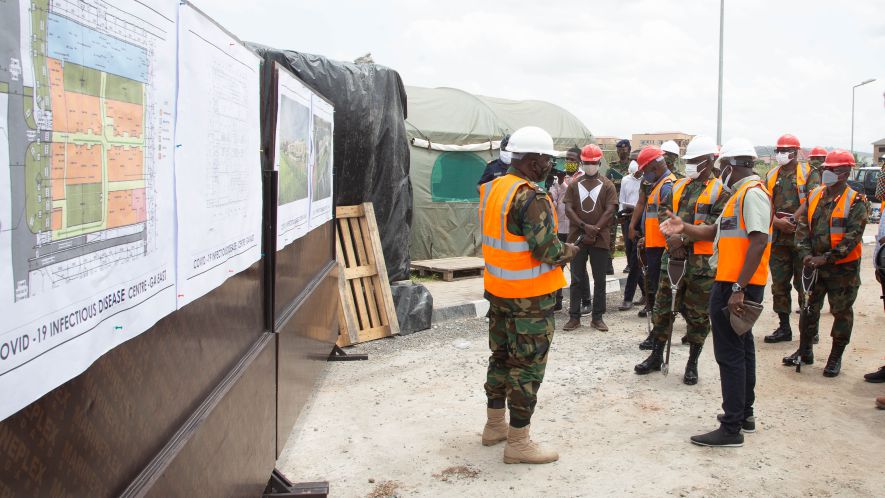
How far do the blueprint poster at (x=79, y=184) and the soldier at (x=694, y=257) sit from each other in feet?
15.2

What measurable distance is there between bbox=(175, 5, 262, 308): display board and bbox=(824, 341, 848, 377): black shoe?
206 inches

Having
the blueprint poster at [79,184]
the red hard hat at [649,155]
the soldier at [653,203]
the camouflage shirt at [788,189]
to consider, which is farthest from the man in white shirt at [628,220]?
the blueprint poster at [79,184]

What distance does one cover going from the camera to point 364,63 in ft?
28.4

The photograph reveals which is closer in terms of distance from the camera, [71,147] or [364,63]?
[71,147]

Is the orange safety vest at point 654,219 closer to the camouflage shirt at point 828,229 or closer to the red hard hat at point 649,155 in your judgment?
the red hard hat at point 649,155

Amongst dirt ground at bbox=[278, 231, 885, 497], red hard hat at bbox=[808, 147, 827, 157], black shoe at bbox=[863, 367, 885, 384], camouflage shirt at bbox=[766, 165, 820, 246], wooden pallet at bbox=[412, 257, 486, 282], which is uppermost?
red hard hat at bbox=[808, 147, 827, 157]

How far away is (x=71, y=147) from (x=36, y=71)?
20 centimetres

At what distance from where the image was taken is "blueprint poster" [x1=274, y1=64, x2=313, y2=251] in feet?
13.2

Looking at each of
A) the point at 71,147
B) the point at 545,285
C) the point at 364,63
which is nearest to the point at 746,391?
the point at 545,285

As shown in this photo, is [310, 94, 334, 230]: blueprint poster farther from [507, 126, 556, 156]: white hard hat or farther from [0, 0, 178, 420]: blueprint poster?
[0, 0, 178, 420]: blueprint poster

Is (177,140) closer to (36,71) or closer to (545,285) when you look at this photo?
(36,71)

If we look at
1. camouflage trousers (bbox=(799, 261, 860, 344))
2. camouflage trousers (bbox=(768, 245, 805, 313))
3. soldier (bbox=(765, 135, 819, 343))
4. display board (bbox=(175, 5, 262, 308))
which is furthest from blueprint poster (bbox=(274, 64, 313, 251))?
camouflage trousers (bbox=(768, 245, 805, 313))

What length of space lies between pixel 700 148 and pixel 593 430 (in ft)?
8.30

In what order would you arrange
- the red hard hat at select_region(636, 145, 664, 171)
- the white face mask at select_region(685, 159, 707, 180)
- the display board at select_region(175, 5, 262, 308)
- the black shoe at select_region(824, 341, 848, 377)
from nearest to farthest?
the display board at select_region(175, 5, 262, 308)
the white face mask at select_region(685, 159, 707, 180)
the black shoe at select_region(824, 341, 848, 377)
the red hard hat at select_region(636, 145, 664, 171)
